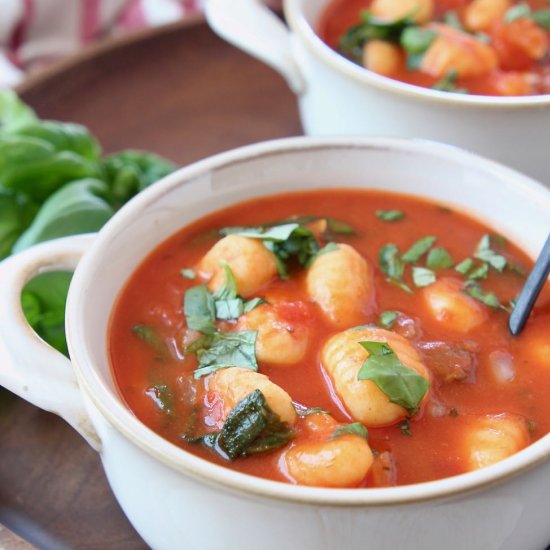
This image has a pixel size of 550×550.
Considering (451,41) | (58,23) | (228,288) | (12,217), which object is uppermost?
(451,41)

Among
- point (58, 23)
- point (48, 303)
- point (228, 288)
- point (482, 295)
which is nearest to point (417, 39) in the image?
point (482, 295)

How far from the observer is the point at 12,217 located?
80.0 inches

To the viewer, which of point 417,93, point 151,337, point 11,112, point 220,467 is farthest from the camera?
point 11,112

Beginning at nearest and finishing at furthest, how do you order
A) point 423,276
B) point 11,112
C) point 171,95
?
point 423,276 → point 11,112 → point 171,95

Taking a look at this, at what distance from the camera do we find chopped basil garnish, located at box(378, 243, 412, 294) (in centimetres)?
171

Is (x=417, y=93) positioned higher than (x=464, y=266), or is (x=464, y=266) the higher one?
(x=417, y=93)

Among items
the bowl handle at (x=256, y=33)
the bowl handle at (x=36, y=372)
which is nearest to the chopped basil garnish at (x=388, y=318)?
the bowl handle at (x=36, y=372)

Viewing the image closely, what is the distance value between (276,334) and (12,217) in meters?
0.78

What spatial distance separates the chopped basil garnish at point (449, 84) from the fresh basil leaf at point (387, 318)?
2.48 feet

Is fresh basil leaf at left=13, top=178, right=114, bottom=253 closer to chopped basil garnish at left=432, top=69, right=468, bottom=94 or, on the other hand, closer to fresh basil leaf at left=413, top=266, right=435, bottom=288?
fresh basil leaf at left=413, top=266, right=435, bottom=288

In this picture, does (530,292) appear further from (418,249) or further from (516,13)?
(516,13)

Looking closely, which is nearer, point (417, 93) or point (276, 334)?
point (276, 334)

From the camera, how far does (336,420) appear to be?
56.9 inches

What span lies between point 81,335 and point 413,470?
0.53 meters
